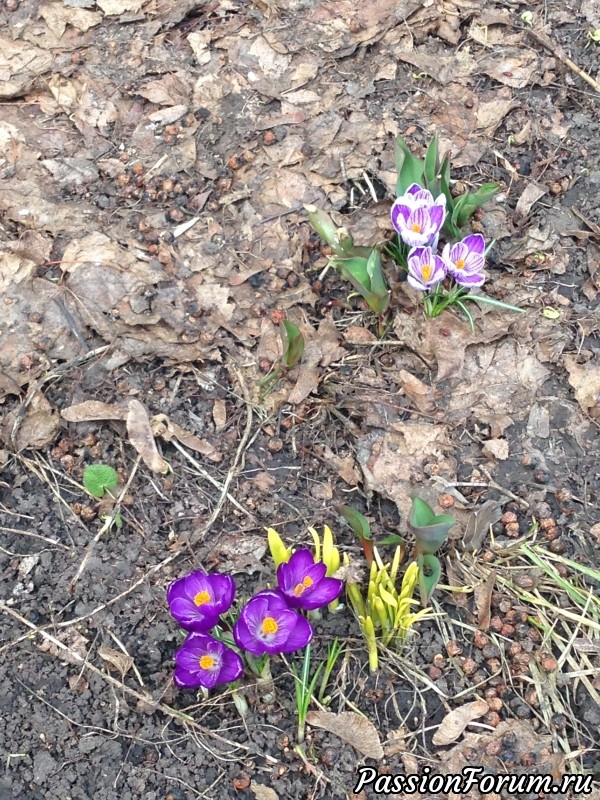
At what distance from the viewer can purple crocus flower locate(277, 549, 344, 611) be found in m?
1.77

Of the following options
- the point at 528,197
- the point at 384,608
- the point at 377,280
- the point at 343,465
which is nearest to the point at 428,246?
the point at 377,280

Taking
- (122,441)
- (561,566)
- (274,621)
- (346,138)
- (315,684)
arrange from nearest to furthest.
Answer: (274,621)
(315,684)
(561,566)
(122,441)
(346,138)

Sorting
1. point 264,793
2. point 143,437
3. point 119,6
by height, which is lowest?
point 264,793

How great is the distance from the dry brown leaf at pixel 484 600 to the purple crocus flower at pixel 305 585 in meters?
0.39

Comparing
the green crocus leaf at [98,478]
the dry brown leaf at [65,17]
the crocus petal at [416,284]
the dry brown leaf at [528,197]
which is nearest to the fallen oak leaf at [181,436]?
the green crocus leaf at [98,478]

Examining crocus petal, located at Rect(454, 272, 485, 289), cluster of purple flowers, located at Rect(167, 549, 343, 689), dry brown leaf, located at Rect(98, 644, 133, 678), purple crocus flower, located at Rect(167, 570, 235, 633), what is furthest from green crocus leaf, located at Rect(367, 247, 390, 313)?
dry brown leaf, located at Rect(98, 644, 133, 678)

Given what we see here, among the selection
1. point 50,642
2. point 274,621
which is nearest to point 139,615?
point 50,642

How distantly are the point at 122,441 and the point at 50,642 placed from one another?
569 mm

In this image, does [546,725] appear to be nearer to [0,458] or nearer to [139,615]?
[139,615]

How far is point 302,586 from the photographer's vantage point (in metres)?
1.78

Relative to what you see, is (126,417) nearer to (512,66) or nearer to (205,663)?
(205,663)

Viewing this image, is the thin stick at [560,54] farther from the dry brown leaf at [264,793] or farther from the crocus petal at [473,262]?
the dry brown leaf at [264,793]

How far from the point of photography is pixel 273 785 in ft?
5.70

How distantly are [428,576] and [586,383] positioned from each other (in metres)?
0.79
